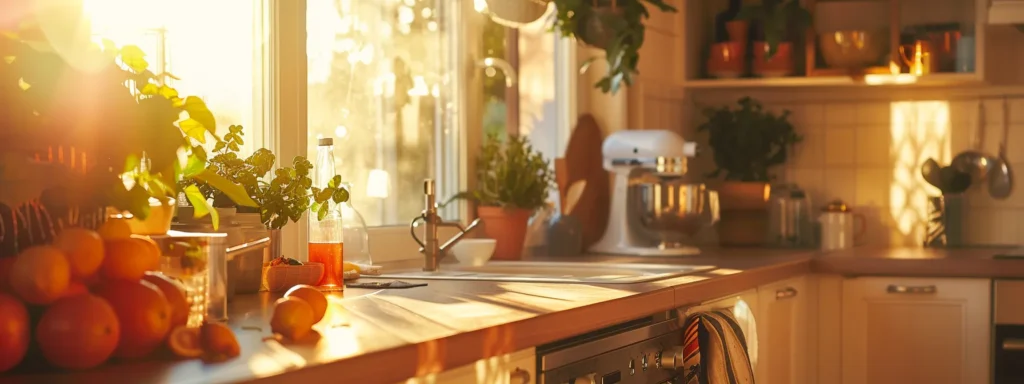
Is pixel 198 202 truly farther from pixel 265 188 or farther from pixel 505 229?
pixel 505 229

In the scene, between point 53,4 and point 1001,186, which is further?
point 1001,186

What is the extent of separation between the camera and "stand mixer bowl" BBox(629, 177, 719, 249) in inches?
120

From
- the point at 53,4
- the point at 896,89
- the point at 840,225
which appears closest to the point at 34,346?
the point at 53,4

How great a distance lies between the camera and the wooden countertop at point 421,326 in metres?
1.08

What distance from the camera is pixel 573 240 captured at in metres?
3.01

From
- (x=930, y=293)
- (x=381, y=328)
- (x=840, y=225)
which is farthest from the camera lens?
(x=840, y=225)

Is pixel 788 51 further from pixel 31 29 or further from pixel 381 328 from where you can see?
pixel 31 29

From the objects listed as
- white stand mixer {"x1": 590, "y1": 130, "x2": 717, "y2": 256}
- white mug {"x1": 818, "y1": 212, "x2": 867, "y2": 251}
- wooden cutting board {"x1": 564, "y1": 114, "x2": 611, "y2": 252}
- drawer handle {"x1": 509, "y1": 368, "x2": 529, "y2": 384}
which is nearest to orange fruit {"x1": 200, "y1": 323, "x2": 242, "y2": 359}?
drawer handle {"x1": 509, "y1": 368, "x2": 529, "y2": 384}

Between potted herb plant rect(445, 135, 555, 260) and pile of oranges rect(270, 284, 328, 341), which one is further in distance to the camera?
potted herb plant rect(445, 135, 555, 260)

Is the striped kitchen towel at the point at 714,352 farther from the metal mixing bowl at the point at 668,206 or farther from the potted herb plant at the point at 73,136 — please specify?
the potted herb plant at the point at 73,136

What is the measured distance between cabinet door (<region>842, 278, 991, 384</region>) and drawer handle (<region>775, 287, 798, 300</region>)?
0.24 m

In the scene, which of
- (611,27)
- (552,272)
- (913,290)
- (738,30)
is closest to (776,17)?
(738,30)

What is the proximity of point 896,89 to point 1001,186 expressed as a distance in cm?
43

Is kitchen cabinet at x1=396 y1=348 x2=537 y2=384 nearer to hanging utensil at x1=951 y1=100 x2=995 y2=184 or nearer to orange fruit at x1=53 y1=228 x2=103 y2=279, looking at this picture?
orange fruit at x1=53 y1=228 x2=103 y2=279
